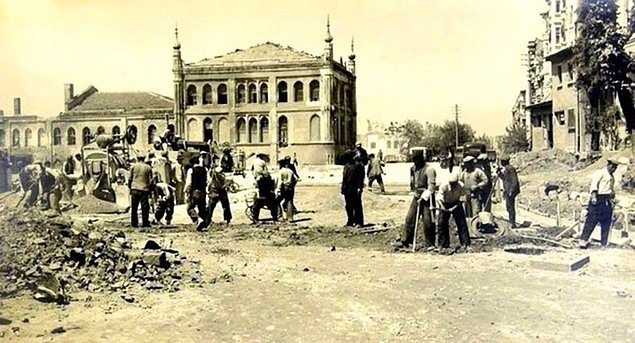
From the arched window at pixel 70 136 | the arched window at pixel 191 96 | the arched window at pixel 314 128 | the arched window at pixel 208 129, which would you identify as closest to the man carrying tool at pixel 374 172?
the arched window at pixel 314 128

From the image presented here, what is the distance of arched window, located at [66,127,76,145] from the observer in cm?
6543

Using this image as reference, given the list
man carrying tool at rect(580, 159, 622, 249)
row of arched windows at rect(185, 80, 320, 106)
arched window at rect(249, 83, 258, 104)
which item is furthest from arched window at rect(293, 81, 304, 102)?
man carrying tool at rect(580, 159, 622, 249)

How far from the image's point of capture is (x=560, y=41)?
5591 cm

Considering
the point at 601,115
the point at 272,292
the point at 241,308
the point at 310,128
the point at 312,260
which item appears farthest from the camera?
the point at 310,128

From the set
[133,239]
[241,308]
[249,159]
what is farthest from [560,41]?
[241,308]

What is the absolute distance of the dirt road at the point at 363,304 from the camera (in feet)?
22.7

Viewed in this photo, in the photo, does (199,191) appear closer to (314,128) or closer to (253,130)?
(314,128)

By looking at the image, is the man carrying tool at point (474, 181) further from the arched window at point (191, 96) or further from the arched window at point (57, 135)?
the arched window at point (57, 135)

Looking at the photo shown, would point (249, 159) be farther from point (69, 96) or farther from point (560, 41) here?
point (560, 41)

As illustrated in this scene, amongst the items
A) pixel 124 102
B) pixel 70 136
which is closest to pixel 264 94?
pixel 124 102

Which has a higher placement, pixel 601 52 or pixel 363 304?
pixel 601 52

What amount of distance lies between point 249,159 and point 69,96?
2162cm

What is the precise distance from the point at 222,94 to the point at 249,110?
9.34 feet

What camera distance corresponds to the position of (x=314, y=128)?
60.1 metres
